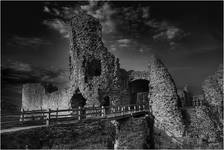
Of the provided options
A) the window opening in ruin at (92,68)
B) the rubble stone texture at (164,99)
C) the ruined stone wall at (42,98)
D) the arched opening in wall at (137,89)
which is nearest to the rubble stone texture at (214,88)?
the rubble stone texture at (164,99)

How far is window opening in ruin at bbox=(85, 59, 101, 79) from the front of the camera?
2381cm

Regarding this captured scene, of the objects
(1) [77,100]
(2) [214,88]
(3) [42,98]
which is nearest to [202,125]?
(2) [214,88]

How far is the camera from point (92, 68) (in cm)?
2442

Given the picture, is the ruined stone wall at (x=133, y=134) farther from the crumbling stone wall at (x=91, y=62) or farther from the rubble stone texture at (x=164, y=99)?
the crumbling stone wall at (x=91, y=62)

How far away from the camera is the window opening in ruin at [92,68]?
78.1ft

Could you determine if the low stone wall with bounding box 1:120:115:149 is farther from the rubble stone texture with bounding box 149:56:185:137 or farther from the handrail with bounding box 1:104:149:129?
the rubble stone texture with bounding box 149:56:185:137

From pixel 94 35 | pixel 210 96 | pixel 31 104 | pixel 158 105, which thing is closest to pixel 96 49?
pixel 94 35

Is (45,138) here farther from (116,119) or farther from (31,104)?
(31,104)

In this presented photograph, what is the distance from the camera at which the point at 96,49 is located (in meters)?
23.9

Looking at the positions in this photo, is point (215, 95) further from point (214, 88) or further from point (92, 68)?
point (92, 68)

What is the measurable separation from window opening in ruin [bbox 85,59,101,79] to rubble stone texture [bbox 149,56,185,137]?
5405 millimetres

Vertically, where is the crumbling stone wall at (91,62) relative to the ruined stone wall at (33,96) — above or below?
above

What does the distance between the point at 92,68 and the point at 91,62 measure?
0.70 meters

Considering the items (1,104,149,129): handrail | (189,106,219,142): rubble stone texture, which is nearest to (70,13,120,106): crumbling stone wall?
(1,104,149,129): handrail
